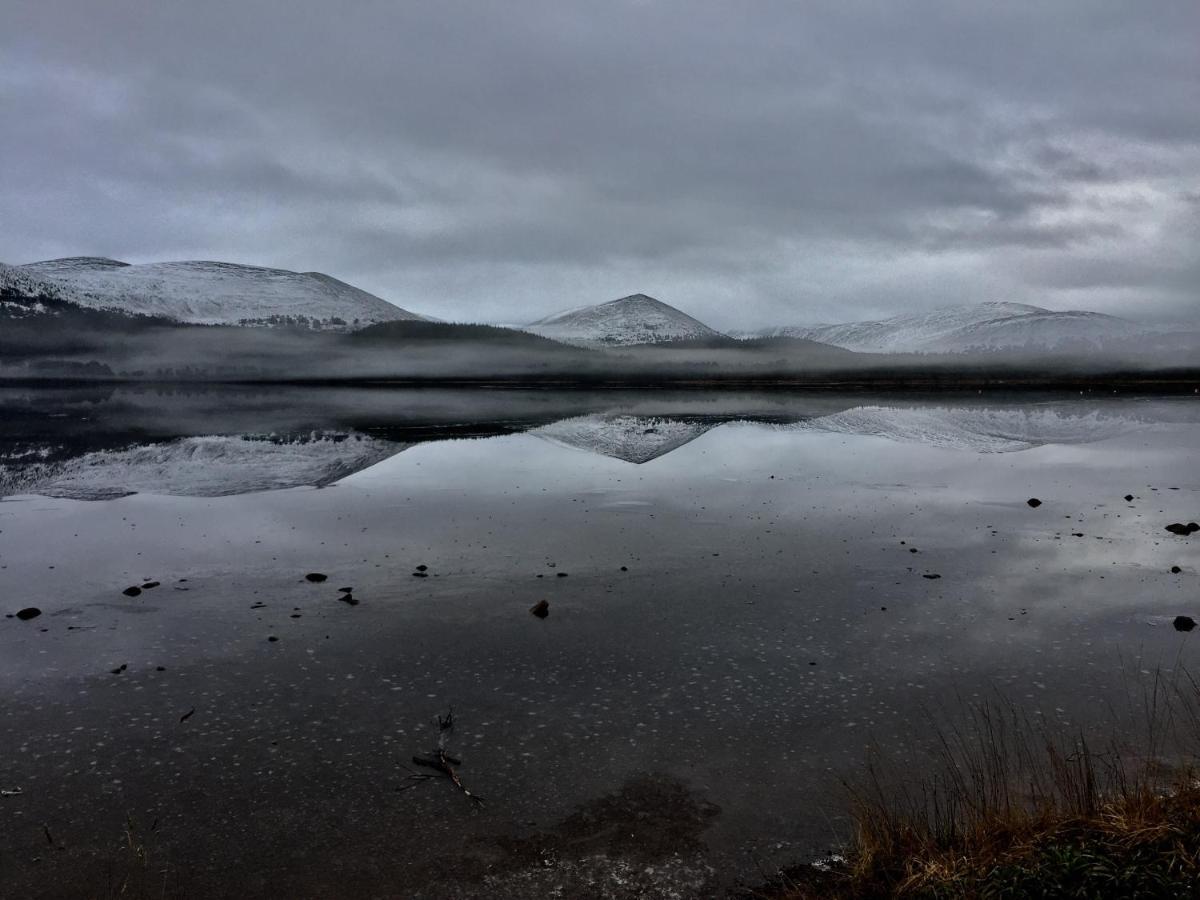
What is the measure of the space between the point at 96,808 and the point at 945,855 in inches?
305

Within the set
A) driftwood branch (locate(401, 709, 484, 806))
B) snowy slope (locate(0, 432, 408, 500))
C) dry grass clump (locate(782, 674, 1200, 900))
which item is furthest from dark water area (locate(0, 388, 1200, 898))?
snowy slope (locate(0, 432, 408, 500))

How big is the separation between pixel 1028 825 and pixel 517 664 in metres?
6.75

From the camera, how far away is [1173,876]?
19.2 ft

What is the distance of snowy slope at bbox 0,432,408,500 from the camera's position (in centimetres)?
2833

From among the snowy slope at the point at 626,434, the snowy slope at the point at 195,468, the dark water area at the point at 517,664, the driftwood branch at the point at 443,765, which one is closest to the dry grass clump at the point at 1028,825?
the dark water area at the point at 517,664

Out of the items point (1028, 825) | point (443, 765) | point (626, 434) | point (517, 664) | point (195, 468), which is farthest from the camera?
point (626, 434)

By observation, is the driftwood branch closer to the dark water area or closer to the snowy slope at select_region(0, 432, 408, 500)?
the dark water area

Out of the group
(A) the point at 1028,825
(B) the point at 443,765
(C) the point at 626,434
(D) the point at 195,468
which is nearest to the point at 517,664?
(B) the point at 443,765

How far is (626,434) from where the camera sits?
55.1 meters

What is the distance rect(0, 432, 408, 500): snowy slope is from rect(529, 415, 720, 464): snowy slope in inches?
442

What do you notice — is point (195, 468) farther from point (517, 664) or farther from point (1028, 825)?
Answer: point (1028, 825)

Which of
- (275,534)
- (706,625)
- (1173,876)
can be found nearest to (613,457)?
(275,534)

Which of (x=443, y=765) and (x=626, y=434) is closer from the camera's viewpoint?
(x=443, y=765)

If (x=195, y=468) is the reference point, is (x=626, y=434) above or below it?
above
